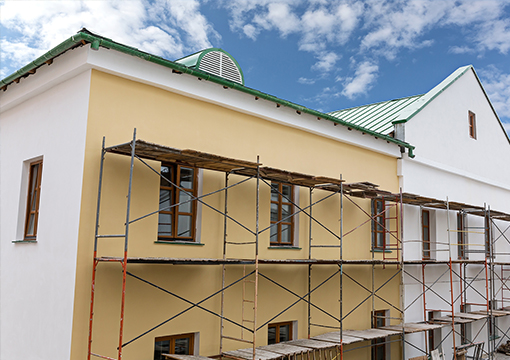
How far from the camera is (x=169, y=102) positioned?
321 inches

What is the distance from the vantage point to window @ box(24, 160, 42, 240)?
323 inches

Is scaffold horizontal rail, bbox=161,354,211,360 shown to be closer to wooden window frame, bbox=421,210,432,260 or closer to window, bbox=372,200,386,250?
window, bbox=372,200,386,250

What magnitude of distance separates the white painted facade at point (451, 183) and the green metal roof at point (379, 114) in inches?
24.5


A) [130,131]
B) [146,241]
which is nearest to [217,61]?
[130,131]

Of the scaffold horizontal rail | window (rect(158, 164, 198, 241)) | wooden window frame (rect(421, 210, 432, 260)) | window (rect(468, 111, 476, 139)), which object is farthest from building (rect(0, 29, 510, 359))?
window (rect(468, 111, 476, 139))

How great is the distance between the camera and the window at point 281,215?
10016 mm

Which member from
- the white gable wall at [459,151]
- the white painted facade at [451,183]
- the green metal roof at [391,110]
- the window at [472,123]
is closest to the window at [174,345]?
the white painted facade at [451,183]

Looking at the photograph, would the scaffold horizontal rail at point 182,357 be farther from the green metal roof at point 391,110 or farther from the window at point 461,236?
the window at point 461,236

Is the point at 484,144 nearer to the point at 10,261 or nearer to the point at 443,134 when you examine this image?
the point at 443,134

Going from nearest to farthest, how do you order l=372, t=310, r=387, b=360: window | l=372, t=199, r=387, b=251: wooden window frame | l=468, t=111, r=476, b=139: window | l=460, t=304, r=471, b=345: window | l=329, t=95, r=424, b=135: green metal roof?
l=372, t=310, r=387, b=360: window
l=372, t=199, r=387, b=251: wooden window frame
l=329, t=95, r=424, b=135: green metal roof
l=460, t=304, r=471, b=345: window
l=468, t=111, r=476, b=139: window

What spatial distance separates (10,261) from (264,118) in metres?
5.24

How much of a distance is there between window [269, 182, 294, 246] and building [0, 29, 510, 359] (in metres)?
0.03

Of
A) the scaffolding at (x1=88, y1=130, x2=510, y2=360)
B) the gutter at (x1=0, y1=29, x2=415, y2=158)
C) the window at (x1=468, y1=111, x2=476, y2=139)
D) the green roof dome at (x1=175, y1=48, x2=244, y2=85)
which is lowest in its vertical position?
the scaffolding at (x1=88, y1=130, x2=510, y2=360)

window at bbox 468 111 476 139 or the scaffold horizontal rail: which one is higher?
window at bbox 468 111 476 139
